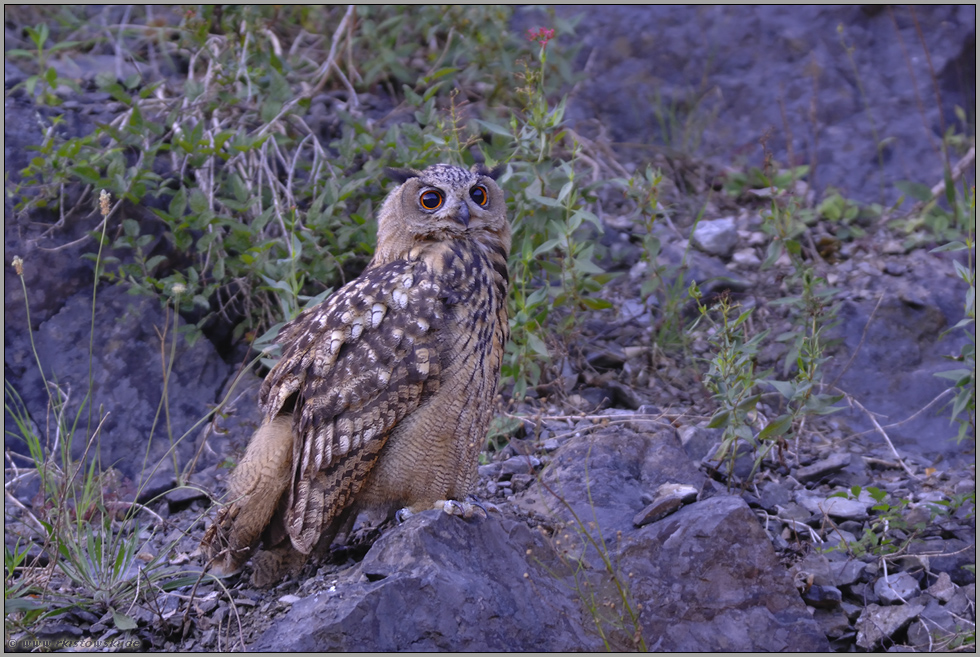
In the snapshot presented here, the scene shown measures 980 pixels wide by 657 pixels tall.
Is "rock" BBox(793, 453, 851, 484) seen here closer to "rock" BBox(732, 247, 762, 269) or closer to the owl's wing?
"rock" BBox(732, 247, 762, 269)

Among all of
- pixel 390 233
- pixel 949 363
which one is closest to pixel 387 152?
pixel 390 233

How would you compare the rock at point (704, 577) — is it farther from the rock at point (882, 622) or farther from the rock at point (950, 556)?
the rock at point (950, 556)

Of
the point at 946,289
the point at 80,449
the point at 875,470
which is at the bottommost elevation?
the point at 875,470

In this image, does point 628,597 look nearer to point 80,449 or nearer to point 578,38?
point 80,449

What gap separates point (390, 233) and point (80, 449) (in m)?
2.10

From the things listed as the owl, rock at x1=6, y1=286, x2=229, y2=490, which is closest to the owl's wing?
the owl

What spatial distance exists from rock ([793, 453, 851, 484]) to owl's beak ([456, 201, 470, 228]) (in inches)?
80.7

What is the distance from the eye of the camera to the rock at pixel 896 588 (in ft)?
10.8

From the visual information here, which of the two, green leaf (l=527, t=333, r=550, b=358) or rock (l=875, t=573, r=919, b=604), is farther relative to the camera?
green leaf (l=527, t=333, r=550, b=358)

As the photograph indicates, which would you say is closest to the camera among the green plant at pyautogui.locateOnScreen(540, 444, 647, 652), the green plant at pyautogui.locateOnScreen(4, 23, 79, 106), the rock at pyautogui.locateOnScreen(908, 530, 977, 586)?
the green plant at pyautogui.locateOnScreen(540, 444, 647, 652)

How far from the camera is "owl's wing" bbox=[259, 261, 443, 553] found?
10.1 ft

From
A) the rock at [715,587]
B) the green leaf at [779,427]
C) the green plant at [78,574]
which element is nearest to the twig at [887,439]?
the green leaf at [779,427]

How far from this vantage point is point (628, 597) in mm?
3055

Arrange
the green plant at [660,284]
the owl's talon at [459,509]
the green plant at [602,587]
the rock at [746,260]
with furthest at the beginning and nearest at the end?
1. the rock at [746,260]
2. the green plant at [660,284]
3. the owl's talon at [459,509]
4. the green plant at [602,587]
